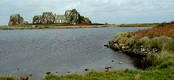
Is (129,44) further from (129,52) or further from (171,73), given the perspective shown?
(171,73)

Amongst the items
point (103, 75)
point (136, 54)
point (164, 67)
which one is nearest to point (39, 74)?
point (103, 75)

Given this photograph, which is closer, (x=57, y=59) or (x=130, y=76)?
(x=130, y=76)

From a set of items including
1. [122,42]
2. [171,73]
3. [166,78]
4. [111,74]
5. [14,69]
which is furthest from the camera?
[122,42]

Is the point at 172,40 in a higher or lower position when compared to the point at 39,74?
higher

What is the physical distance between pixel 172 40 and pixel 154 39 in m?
3.73

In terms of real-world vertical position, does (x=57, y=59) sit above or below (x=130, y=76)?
below

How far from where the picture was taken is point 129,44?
158 feet

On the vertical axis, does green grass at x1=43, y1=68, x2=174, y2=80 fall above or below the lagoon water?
above

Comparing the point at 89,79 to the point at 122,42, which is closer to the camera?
the point at 89,79

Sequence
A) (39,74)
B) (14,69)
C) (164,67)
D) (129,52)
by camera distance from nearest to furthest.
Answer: (164,67) < (39,74) < (14,69) < (129,52)

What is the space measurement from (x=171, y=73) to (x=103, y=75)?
513 cm

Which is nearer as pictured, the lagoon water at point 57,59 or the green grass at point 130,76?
the green grass at point 130,76

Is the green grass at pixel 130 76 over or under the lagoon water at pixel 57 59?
over

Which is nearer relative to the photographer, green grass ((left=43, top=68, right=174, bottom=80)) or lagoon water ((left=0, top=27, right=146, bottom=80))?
green grass ((left=43, top=68, right=174, bottom=80))
